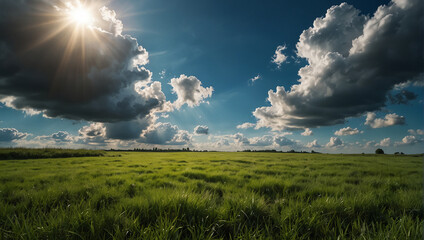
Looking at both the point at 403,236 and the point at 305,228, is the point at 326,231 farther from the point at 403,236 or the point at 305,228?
the point at 403,236

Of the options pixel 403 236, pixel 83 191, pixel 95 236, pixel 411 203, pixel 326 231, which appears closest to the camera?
pixel 403 236

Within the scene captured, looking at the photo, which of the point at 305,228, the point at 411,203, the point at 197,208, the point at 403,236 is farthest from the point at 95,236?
the point at 411,203

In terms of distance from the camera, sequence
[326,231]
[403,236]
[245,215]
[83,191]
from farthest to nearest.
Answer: [83,191]
[245,215]
[326,231]
[403,236]

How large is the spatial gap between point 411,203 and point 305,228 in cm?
290

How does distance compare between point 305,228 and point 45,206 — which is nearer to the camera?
point 305,228

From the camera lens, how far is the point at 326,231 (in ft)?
8.32

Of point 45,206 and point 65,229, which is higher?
point 65,229

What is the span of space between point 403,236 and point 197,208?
280 cm

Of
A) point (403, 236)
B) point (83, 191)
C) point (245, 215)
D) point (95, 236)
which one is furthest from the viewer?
point (83, 191)

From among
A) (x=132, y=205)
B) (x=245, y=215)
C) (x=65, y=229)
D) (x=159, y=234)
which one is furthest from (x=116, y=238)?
(x=245, y=215)

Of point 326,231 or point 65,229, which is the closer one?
point 65,229

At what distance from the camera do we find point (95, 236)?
7.53 ft

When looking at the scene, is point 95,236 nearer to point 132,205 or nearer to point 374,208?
point 132,205

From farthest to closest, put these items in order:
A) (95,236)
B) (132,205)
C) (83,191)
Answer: (83,191)
(132,205)
(95,236)
